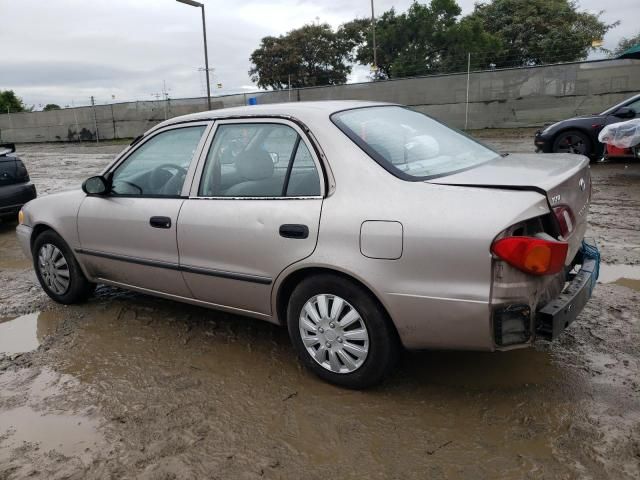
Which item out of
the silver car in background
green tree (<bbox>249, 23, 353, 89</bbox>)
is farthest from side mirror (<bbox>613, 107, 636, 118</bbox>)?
green tree (<bbox>249, 23, 353, 89</bbox>)

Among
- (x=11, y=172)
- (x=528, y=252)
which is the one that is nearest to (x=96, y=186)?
(x=528, y=252)

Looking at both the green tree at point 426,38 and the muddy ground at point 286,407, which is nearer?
the muddy ground at point 286,407

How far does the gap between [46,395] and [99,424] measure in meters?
0.57

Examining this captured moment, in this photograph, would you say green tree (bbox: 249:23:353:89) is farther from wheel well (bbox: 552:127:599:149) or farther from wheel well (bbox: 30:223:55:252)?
wheel well (bbox: 30:223:55:252)

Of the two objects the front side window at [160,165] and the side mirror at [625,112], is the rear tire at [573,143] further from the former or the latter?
the front side window at [160,165]

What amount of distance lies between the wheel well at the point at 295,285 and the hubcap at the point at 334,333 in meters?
0.13

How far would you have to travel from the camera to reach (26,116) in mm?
31297

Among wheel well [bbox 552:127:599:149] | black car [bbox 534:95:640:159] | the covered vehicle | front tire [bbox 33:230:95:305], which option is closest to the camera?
front tire [bbox 33:230:95:305]

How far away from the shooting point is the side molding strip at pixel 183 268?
3281 mm

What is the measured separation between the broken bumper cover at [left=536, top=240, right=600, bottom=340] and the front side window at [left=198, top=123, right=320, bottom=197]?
1.33 m

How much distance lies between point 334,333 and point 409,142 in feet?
3.98

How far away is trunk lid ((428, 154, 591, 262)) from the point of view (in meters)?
2.68

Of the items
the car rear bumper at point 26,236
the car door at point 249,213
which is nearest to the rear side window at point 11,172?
the car rear bumper at point 26,236

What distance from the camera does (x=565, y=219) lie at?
2.76m
